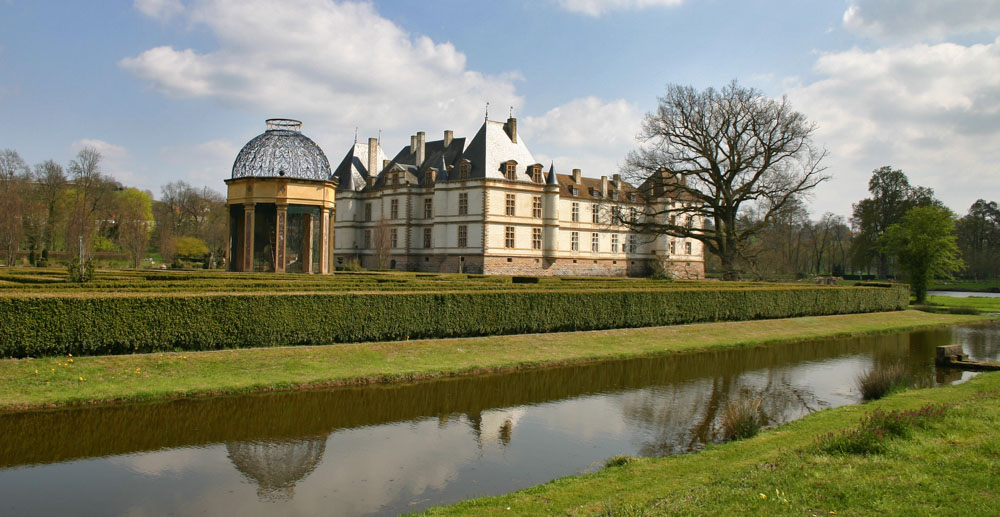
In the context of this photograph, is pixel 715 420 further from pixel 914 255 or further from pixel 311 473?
pixel 914 255

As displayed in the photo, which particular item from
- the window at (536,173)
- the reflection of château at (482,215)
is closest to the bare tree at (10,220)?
the reflection of château at (482,215)

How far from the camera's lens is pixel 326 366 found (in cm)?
1282

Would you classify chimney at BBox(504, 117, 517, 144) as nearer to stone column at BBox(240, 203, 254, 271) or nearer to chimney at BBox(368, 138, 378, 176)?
chimney at BBox(368, 138, 378, 176)

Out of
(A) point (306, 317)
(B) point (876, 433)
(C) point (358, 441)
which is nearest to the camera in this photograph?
(B) point (876, 433)

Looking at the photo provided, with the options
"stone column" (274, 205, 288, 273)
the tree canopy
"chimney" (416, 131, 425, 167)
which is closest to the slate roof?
"chimney" (416, 131, 425, 167)

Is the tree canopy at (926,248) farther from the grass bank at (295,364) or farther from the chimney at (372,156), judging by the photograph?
the chimney at (372,156)

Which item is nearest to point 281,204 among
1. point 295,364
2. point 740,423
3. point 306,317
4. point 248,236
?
point 248,236

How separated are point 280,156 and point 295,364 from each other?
1790cm

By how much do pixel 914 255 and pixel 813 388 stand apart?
32.9 m

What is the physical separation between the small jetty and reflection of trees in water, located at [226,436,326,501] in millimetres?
16264

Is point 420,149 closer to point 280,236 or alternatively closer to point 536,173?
point 536,173

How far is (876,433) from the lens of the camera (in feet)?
23.9

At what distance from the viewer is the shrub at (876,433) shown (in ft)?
23.0

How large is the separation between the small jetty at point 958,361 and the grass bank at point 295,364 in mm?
4830
